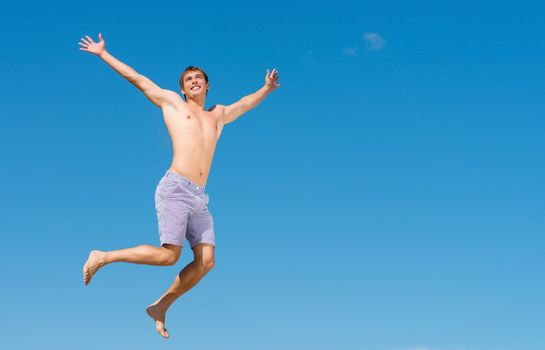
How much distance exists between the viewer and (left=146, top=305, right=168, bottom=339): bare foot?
10398 millimetres

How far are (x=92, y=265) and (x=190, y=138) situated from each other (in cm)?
208

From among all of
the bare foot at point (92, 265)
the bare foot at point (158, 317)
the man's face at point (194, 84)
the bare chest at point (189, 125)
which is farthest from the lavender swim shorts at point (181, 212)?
the man's face at point (194, 84)

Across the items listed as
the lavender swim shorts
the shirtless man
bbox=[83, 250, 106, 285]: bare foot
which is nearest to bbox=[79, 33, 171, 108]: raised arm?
the shirtless man

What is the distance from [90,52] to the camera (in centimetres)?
1054

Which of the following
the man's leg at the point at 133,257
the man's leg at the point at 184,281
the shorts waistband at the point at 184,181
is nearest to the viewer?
the man's leg at the point at 133,257

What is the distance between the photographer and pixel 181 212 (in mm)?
9992

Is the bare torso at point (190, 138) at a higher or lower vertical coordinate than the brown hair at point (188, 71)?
lower

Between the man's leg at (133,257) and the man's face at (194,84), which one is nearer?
the man's leg at (133,257)

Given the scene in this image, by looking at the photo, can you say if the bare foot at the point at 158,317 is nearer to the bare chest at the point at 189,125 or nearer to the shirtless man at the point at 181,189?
the shirtless man at the point at 181,189

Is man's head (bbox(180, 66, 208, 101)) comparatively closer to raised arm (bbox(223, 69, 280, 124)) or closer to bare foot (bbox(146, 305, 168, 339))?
raised arm (bbox(223, 69, 280, 124))

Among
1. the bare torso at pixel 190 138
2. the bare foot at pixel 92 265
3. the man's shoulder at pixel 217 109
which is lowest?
the bare foot at pixel 92 265

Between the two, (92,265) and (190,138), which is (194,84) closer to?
(190,138)

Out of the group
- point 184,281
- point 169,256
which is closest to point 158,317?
point 184,281

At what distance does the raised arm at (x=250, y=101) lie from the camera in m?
11.1
